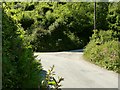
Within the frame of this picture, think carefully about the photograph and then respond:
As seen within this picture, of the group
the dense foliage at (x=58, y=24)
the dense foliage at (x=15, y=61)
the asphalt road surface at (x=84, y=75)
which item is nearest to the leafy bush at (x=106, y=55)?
the asphalt road surface at (x=84, y=75)

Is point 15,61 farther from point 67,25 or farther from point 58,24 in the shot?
point 67,25

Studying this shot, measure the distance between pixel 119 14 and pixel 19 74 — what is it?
3266cm

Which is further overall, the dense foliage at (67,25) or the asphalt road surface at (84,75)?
the dense foliage at (67,25)

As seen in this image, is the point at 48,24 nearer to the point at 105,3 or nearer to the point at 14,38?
the point at 105,3

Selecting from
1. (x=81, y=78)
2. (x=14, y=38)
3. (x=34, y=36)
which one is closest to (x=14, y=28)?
(x=14, y=38)

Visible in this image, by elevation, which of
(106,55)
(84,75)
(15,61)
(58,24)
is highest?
(15,61)

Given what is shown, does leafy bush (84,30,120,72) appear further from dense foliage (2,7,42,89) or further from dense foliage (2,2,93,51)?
dense foliage (2,7,42,89)

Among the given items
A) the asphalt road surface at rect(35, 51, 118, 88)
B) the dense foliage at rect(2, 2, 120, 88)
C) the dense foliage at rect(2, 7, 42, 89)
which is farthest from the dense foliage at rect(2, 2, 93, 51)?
the dense foliage at rect(2, 7, 42, 89)

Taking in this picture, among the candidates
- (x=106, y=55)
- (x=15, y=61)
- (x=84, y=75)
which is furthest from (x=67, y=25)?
(x=15, y=61)

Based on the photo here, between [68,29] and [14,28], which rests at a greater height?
[14,28]

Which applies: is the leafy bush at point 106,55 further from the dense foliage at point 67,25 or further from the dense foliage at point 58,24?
the dense foliage at point 58,24

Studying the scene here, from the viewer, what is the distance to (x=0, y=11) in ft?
20.4

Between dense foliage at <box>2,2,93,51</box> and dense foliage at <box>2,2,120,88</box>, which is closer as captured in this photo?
dense foliage at <box>2,2,120,88</box>

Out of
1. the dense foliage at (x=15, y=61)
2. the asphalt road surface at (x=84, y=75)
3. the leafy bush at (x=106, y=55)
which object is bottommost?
the asphalt road surface at (x=84, y=75)
